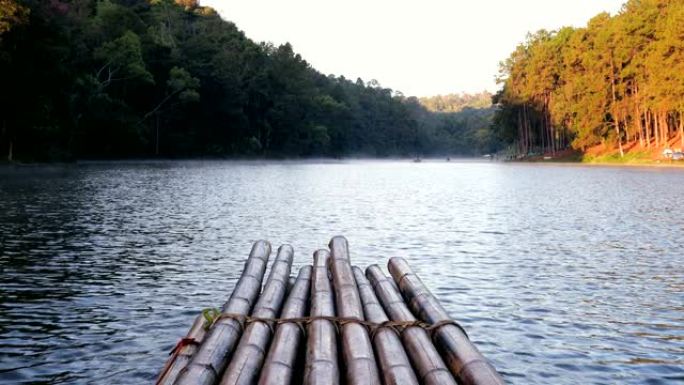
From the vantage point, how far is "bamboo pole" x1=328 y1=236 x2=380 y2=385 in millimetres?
6926

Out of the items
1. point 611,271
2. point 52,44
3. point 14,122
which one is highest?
point 52,44

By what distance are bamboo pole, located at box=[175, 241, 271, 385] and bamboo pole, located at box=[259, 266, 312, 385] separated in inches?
21.4

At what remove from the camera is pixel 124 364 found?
31.5 feet

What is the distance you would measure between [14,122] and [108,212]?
46.5 m

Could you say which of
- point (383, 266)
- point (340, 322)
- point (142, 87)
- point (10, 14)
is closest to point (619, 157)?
point (142, 87)

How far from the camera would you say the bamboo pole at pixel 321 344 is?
271 inches

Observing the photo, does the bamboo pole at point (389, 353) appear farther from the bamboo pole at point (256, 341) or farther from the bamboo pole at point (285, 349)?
the bamboo pole at point (256, 341)

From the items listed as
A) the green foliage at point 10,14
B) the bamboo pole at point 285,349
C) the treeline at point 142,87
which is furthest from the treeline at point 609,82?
the bamboo pole at point 285,349

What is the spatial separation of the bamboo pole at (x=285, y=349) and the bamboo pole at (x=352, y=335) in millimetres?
623

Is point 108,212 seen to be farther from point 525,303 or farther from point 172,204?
point 525,303

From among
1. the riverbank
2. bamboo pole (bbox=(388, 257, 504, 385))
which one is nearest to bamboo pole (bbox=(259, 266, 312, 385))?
bamboo pole (bbox=(388, 257, 504, 385))

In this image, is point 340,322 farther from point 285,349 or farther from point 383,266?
point 383,266

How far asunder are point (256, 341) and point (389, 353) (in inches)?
68.6

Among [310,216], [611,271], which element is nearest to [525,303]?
[611,271]
